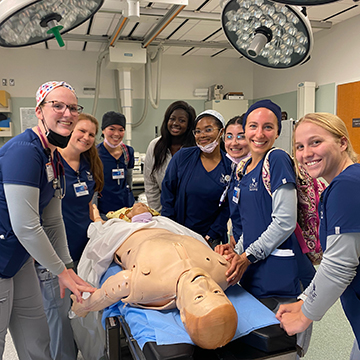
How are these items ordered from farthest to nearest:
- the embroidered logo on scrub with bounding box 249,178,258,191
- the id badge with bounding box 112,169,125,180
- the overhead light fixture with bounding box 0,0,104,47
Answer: the id badge with bounding box 112,169,125,180, the embroidered logo on scrub with bounding box 249,178,258,191, the overhead light fixture with bounding box 0,0,104,47

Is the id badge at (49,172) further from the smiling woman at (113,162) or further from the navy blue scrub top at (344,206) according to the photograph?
the smiling woman at (113,162)

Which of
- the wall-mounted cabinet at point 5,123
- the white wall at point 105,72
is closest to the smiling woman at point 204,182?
the wall-mounted cabinet at point 5,123

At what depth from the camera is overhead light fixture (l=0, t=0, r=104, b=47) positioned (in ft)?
3.01

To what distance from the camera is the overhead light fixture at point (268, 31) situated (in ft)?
3.34

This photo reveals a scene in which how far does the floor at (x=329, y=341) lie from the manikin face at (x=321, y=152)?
1553mm

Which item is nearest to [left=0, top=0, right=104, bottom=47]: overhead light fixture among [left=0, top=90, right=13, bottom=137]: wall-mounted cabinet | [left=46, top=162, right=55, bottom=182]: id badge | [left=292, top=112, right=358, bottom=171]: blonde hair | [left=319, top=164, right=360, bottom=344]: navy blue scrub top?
[left=46, top=162, right=55, bottom=182]: id badge

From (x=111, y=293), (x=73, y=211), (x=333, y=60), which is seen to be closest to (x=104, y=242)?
(x=73, y=211)

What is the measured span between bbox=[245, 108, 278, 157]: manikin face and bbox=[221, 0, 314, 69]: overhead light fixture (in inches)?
15.9

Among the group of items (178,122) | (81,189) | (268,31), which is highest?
(268,31)

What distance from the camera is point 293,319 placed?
3.86 feet

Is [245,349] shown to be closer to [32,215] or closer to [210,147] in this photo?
[32,215]

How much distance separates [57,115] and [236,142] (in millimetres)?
1114

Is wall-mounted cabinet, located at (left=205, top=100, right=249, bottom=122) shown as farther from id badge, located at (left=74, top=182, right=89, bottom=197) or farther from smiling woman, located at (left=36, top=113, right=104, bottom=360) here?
id badge, located at (left=74, top=182, right=89, bottom=197)

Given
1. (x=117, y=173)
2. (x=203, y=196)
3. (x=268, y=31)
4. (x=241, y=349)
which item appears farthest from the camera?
(x=117, y=173)
